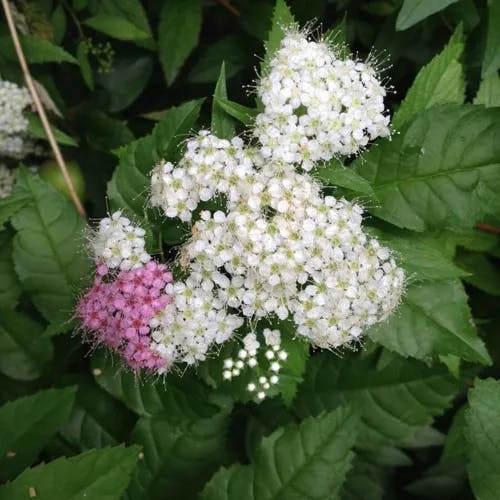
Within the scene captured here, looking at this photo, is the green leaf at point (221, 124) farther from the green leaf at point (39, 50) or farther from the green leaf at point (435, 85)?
the green leaf at point (39, 50)

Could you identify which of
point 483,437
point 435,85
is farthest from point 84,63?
point 483,437

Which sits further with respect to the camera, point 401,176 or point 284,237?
point 401,176

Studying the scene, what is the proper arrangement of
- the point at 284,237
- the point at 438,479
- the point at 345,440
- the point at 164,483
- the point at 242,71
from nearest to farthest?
the point at 284,237
the point at 345,440
the point at 164,483
the point at 438,479
the point at 242,71

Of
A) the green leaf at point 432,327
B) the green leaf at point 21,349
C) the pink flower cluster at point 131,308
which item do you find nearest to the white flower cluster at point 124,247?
the pink flower cluster at point 131,308

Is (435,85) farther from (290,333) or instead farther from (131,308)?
(131,308)

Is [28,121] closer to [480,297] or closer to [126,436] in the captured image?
[126,436]

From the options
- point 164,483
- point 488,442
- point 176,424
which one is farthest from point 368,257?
point 164,483
